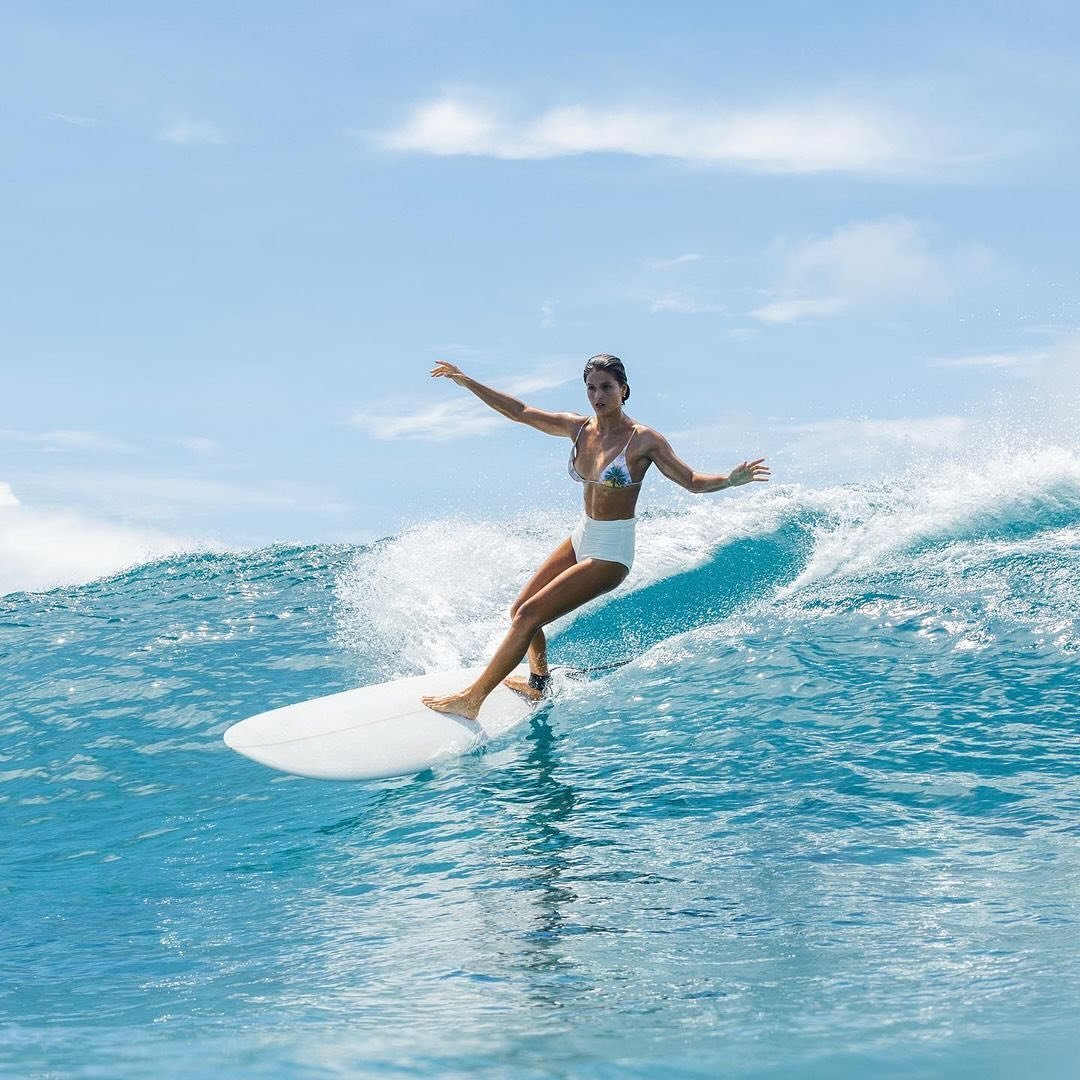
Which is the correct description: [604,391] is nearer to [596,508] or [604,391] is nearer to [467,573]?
[596,508]

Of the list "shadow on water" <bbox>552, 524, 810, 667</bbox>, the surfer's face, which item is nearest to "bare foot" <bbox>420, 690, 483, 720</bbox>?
the surfer's face

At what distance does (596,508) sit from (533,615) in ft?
2.91

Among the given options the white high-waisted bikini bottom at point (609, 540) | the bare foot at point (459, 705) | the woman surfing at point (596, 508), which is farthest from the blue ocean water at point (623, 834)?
the white high-waisted bikini bottom at point (609, 540)

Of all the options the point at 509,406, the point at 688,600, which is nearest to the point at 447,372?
the point at 509,406

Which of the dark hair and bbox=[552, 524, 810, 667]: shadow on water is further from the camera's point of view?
bbox=[552, 524, 810, 667]: shadow on water

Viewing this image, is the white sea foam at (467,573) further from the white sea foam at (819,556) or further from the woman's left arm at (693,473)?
the woman's left arm at (693,473)

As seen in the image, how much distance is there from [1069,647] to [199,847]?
6.81 meters

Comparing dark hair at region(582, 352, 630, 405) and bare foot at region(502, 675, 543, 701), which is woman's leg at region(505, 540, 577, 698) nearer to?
bare foot at region(502, 675, 543, 701)

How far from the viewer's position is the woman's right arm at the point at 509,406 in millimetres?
8281

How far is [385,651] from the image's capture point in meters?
11.7

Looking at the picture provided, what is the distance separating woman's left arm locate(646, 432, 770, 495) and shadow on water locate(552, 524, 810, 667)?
3.13 m

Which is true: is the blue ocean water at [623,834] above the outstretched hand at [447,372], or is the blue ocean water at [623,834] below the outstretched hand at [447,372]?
below

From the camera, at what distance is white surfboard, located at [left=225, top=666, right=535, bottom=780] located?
24.7 ft

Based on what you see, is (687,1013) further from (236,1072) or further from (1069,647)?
(1069,647)
